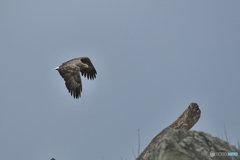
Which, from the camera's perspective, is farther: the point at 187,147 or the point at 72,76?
the point at 72,76

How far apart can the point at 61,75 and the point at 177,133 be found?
25.2 feet

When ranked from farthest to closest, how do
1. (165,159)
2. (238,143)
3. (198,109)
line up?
(238,143), (198,109), (165,159)

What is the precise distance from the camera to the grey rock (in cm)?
317

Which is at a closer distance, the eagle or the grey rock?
the grey rock

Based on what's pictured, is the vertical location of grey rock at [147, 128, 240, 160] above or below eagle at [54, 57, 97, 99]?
below

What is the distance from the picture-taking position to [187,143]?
3.24m

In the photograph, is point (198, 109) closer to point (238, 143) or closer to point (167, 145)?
point (238, 143)

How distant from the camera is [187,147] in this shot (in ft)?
10.6

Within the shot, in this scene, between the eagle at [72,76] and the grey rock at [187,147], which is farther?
the eagle at [72,76]

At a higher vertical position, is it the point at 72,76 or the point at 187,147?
the point at 72,76

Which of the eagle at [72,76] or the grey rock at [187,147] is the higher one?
the eagle at [72,76]

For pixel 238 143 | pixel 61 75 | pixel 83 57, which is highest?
pixel 83 57

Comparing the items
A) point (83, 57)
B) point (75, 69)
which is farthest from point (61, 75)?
point (83, 57)

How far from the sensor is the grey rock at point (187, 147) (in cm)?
317
